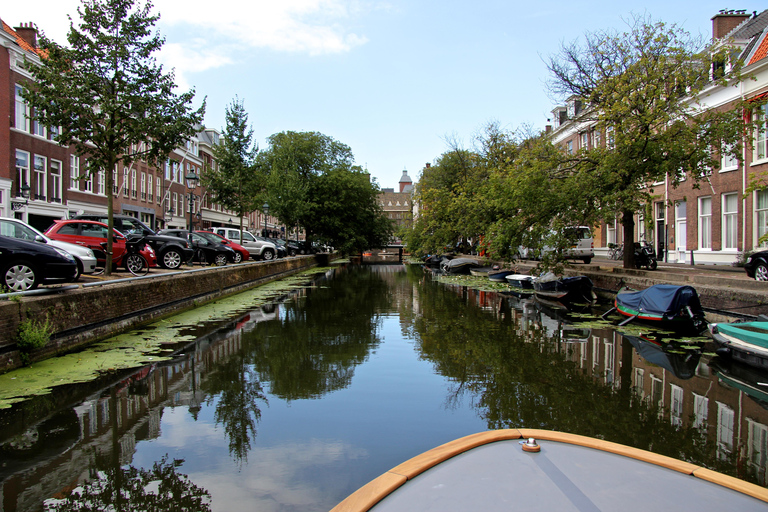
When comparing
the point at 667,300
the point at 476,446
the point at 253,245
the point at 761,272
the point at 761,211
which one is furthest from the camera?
the point at 253,245

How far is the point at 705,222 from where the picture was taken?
2528 centimetres

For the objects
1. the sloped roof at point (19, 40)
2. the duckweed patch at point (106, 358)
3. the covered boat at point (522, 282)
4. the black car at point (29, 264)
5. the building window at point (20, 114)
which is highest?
the sloped roof at point (19, 40)

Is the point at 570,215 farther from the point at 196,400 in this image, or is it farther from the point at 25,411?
the point at 25,411

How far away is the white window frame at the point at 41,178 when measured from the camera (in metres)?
27.4

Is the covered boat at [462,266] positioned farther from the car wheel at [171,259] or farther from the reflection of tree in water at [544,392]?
the reflection of tree in water at [544,392]

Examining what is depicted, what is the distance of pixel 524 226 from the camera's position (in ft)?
64.0

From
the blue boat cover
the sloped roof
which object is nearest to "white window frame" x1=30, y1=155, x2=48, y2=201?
the sloped roof

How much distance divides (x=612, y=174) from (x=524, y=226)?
150 inches

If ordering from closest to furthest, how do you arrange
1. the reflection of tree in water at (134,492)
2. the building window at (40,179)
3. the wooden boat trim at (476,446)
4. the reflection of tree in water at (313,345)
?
1. the wooden boat trim at (476,446)
2. the reflection of tree in water at (134,492)
3. the reflection of tree in water at (313,345)
4. the building window at (40,179)

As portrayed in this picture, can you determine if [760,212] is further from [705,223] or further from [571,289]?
[571,289]

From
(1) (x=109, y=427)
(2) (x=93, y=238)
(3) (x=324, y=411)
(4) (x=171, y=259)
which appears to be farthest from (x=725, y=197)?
(1) (x=109, y=427)

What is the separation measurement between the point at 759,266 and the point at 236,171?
24.6 meters

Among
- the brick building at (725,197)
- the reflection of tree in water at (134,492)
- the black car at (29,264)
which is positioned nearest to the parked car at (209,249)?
the black car at (29,264)

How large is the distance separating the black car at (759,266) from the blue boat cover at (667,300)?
415 cm
